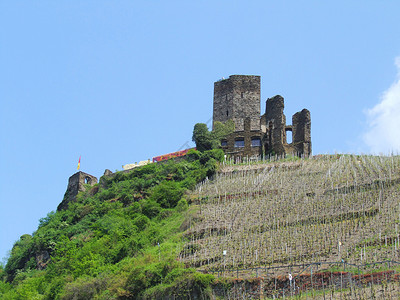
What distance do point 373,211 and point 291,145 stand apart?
58.2ft

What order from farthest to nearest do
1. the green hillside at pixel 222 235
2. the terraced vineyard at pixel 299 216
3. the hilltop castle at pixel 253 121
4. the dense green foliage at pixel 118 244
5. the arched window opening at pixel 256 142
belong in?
1. the arched window opening at pixel 256 142
2. the hilltop castle at pixel 253 121
3. the dense green foliage at pixel 118 244
4. the terraced vineyard at pixel 299 216
5. the green hillside at pixel 222 235

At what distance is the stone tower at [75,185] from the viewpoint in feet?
175

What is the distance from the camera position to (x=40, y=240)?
141 feet

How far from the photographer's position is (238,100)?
54719 millimetres

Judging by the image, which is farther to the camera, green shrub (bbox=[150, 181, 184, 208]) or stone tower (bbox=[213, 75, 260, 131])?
stone tower (bbox=[213, 75, 260, 131])

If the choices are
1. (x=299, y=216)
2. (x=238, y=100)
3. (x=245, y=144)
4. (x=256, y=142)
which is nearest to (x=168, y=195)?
(x=245, y=144)

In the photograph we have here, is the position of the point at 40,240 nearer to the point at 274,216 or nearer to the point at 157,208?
the point at 157,208

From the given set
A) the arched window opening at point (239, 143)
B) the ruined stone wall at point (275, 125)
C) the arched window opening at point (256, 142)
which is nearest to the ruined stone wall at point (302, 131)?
the ruined stone wall at point (275, 125)

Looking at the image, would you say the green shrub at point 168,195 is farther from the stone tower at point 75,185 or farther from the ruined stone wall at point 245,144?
the stone tower at point 75,185

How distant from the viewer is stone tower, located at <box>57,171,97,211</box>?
53.2 meters

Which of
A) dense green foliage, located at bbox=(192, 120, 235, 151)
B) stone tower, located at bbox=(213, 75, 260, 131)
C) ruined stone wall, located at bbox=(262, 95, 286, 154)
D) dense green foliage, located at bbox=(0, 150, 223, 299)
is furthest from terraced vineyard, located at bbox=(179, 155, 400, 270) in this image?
stone tower, located at bbox=(213, 75, 260, 131)

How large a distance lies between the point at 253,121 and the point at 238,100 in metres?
2.44

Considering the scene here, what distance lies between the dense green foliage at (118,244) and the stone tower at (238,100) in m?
7.06

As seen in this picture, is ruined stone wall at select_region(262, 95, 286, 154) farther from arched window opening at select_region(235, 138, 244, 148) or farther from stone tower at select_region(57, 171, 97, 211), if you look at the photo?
stone tower at select_region(57, 171, 97, 211)
